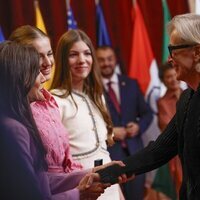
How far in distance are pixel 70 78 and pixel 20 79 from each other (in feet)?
3.77

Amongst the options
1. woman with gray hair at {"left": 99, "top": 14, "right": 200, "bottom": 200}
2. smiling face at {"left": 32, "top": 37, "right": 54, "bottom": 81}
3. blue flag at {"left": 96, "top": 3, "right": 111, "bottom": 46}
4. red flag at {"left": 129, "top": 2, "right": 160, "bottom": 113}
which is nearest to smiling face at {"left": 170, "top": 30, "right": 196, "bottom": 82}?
woman with gray hair at {"left": 99, "top": 14, "right": 200, "bottom": 200}

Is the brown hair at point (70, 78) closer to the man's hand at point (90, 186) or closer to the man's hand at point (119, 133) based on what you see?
the man's hand at point (90, 186)

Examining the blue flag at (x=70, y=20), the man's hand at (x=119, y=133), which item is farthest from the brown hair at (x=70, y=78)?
the blue flag at (x=70, y=20)

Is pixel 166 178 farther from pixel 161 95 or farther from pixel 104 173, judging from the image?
pixel 104 173

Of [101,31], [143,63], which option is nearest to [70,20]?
[101,31]

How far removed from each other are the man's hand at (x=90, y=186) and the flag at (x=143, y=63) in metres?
2.93

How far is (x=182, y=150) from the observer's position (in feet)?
7.55

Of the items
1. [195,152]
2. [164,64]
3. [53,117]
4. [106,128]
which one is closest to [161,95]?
[164,64]

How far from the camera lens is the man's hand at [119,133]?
4828mm

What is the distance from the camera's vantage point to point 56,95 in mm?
3139

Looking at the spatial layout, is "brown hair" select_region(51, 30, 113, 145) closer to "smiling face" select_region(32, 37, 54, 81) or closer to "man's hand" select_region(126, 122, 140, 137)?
"smiling face" select_region(32, 37, 54, 81)

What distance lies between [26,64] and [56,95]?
3.28 ft

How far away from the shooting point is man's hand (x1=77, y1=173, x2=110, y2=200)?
8.09 ft

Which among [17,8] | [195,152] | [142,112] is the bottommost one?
[142,112]
